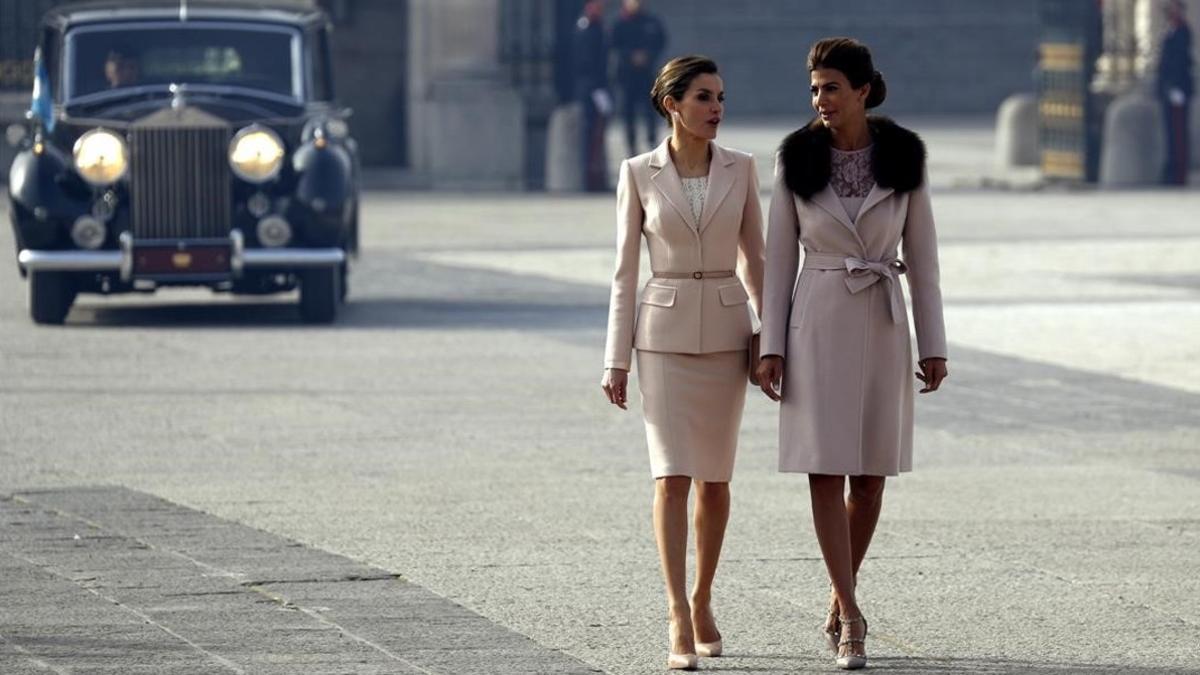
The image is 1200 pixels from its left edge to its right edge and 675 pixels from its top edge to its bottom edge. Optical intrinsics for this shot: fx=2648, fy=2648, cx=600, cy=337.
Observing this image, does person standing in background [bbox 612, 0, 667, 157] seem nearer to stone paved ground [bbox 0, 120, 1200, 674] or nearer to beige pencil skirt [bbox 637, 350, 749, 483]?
stone paved ground [bbox 0, 120, 1200, 674]

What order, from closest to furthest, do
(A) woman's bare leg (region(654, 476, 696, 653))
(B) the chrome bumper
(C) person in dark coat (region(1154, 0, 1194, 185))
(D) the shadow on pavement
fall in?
(A) woman's bare leg (region(654, 476, 696, 653)) < (B) the chrome bumper < (D) the shadow on pavement < (C) person in dark coat (region(1154, 0, 1194, 185))

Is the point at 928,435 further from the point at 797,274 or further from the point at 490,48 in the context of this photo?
the point at 490,48

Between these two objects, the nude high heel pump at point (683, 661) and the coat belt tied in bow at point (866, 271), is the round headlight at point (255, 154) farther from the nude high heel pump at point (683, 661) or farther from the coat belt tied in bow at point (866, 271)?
the nude high heel pump at point (683, 661)

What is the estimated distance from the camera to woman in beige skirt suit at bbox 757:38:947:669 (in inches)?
267

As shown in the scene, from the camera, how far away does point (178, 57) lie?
16125 millimetres

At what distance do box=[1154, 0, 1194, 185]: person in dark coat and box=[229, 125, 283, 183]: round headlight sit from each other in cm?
1473

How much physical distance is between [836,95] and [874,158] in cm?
20

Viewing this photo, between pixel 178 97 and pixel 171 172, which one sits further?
pixel 178 97

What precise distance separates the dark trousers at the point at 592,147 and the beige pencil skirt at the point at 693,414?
2048 cm

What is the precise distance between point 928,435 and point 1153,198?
15.6m

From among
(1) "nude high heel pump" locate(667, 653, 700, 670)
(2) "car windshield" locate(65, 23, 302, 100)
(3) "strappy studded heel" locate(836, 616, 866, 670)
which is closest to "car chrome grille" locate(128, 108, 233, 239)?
(2) "car windshield" locate(65, 23, 302, 100)

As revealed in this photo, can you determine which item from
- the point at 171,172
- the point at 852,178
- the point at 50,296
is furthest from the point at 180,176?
the point at 852,178

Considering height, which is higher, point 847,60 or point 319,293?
point 847,60

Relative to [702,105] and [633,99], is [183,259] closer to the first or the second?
[702,105]
